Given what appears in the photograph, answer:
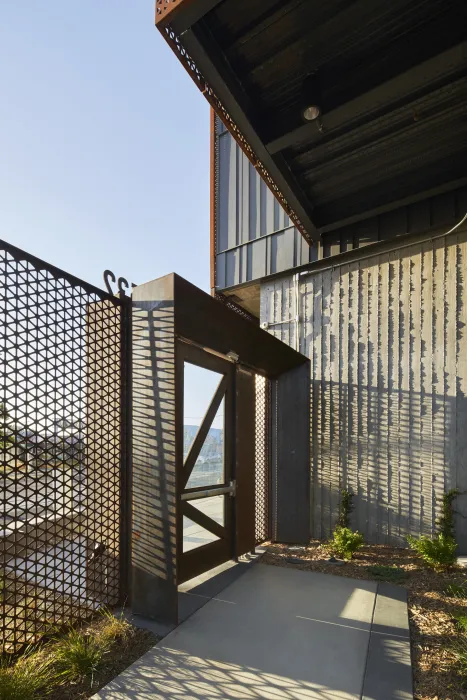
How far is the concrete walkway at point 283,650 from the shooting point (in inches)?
82.1

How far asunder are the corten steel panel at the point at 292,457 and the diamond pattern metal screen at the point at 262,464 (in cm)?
11

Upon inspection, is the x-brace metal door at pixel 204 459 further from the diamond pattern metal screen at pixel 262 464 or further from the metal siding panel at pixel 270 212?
the metal siding panel at pixel 270 212

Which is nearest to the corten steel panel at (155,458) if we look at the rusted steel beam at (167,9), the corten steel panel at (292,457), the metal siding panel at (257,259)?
the rusted steel beam at (167,9)

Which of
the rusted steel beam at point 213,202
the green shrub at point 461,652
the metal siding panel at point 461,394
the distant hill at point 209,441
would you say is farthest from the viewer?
the rusted steel beam at point 213,202

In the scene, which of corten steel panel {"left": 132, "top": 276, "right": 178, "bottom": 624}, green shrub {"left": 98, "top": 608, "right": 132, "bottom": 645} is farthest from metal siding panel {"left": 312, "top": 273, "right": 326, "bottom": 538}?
green shrub {"left": 98, "top": 608, "right": 132, "bottom": 645}

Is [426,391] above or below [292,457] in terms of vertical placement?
above

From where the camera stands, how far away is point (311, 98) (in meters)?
3.19

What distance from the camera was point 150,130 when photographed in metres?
6.19

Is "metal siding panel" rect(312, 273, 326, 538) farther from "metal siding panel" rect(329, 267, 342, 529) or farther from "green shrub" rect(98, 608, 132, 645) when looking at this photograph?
"green shrub" rect(98, 608, 132, 645)

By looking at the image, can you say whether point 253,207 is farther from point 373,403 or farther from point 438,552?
point 438,552

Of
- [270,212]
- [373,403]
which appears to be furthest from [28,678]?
[270,212]

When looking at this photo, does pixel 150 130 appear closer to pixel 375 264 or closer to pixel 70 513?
pixel 375 264

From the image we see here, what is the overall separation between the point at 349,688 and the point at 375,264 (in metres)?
4.75

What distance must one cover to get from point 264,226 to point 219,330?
373 cm
